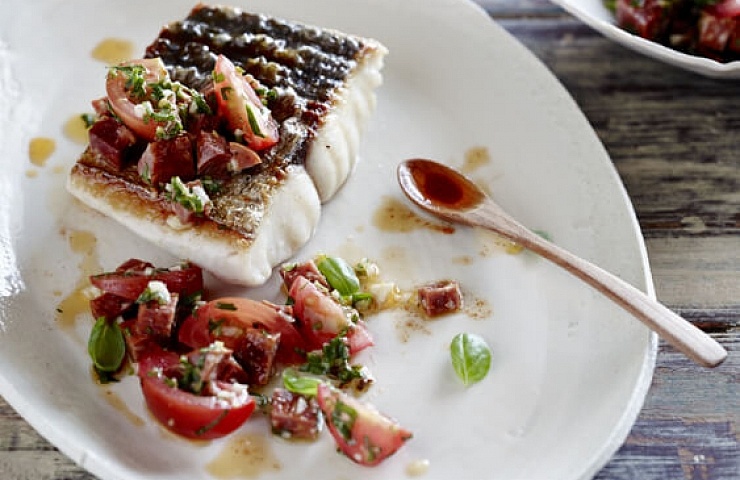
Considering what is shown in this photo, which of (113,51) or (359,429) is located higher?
(113,51)

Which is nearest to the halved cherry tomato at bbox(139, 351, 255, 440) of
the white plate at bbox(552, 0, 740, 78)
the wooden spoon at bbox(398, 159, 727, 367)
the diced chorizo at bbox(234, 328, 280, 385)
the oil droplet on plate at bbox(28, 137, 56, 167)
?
the diced chorizo at bbox(234, 328, 280, 385)

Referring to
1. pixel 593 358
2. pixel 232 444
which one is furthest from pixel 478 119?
pixel 232 444

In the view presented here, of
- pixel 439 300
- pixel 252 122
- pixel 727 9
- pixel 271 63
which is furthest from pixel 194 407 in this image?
pixel 727 9

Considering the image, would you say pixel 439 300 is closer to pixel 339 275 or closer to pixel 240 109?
pixel 339 275

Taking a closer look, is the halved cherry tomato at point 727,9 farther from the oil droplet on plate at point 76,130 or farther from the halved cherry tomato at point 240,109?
the oil droplet on plate at point 76,130

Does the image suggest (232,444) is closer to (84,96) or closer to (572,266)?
(572,266)

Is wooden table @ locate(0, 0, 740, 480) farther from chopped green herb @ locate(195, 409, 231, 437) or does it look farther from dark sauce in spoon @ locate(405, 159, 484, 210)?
dark sauce in spoon @ locate(405, 159, 484, 210)
